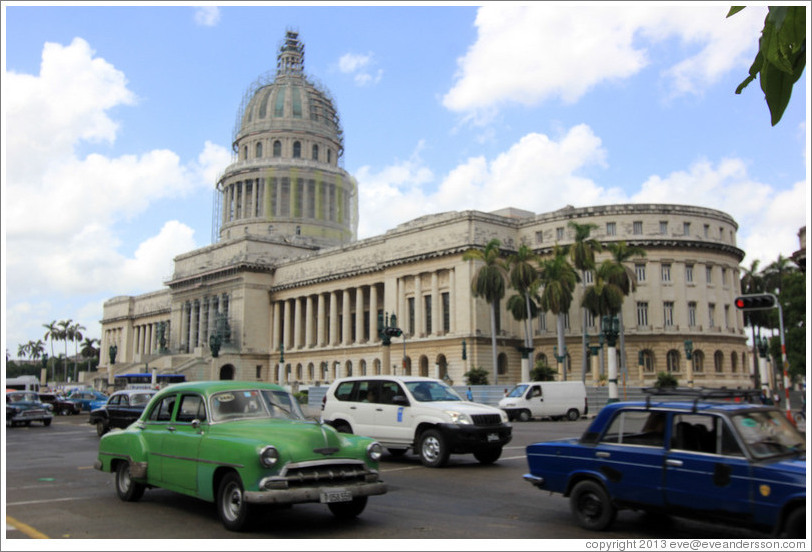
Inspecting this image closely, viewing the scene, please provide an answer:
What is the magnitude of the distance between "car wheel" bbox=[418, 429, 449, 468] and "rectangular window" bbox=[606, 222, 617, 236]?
4613 cm

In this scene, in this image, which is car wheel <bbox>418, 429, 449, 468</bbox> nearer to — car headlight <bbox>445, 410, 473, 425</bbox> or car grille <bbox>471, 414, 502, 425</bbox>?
car headlight <bbox>445, 410, 473, 425</bbox>

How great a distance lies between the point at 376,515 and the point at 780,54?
8.62 meters

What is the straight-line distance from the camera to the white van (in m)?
34.2

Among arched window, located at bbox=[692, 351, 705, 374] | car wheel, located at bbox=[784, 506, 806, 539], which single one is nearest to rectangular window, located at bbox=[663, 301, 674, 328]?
arched window, located at bbox=[692, 351, 705, 374]

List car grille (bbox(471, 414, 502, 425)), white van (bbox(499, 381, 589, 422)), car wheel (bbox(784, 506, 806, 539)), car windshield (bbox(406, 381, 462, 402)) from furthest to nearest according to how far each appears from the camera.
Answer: white van (bbox(499, 381, 589, 422)) → car windshield (bbox(406, 381, 462, 402)) → car grille (bbox(471, 414, 502, 425)) → car wheel (bbox(784, 506, 806, 539))

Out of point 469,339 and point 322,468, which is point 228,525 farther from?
point 469,339

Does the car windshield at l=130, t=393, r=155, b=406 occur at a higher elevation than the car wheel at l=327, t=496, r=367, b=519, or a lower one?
higher

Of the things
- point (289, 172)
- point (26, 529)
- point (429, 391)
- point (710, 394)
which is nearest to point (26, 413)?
point (429, 391)

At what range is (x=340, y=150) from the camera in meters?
105

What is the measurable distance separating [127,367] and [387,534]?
83675 mm

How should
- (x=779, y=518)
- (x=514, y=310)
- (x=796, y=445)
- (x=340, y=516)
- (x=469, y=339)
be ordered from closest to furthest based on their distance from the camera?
1. (x=779, y=518)
2. (x=796, y=445)
3. (x=340, y=516)
4. (x=514, y=310)
5. (x=469, y=339)

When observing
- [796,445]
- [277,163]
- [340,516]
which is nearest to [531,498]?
[340,516]

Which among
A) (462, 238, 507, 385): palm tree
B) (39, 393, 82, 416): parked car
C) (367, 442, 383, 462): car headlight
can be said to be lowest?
(39, 393, 82, 416): parked car

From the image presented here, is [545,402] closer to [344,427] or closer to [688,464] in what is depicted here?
[344,427]
